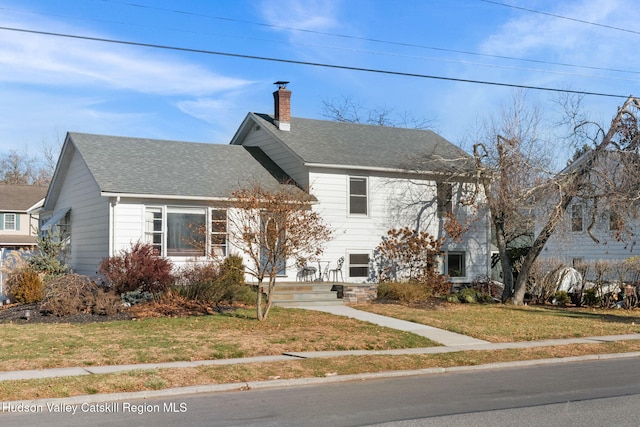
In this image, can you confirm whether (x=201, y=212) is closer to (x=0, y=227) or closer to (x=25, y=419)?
(x=25, y=419)

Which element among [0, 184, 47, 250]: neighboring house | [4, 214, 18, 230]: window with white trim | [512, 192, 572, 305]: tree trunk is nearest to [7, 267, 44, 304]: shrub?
[512, 192, 572, 305]: tree trunk

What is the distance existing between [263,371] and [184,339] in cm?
304

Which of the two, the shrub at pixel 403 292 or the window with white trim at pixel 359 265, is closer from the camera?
the shrub at pixel 403 292

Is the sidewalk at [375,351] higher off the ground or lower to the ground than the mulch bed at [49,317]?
lower

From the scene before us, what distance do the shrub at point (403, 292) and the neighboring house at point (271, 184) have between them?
1911 mm

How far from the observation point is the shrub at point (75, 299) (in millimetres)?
16672

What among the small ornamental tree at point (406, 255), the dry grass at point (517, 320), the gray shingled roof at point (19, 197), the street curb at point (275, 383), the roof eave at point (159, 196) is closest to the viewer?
the street curb at point (275, 383)

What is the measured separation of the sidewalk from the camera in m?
10.5

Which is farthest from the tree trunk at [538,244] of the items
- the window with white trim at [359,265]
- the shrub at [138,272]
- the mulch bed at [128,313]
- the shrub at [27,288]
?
the shrub at [27,288]

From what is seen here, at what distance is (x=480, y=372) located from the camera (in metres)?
12.0

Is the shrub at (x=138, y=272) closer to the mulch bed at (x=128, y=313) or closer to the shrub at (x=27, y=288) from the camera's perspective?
the mulch bed at (x=128, y=313)

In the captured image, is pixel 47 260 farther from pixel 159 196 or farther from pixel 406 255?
pixel 406 255

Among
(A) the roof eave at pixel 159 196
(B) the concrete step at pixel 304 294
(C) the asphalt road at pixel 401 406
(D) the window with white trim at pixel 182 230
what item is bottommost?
(C) the asphalt road at pixel 401 406

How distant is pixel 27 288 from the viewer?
1959 centimetres
